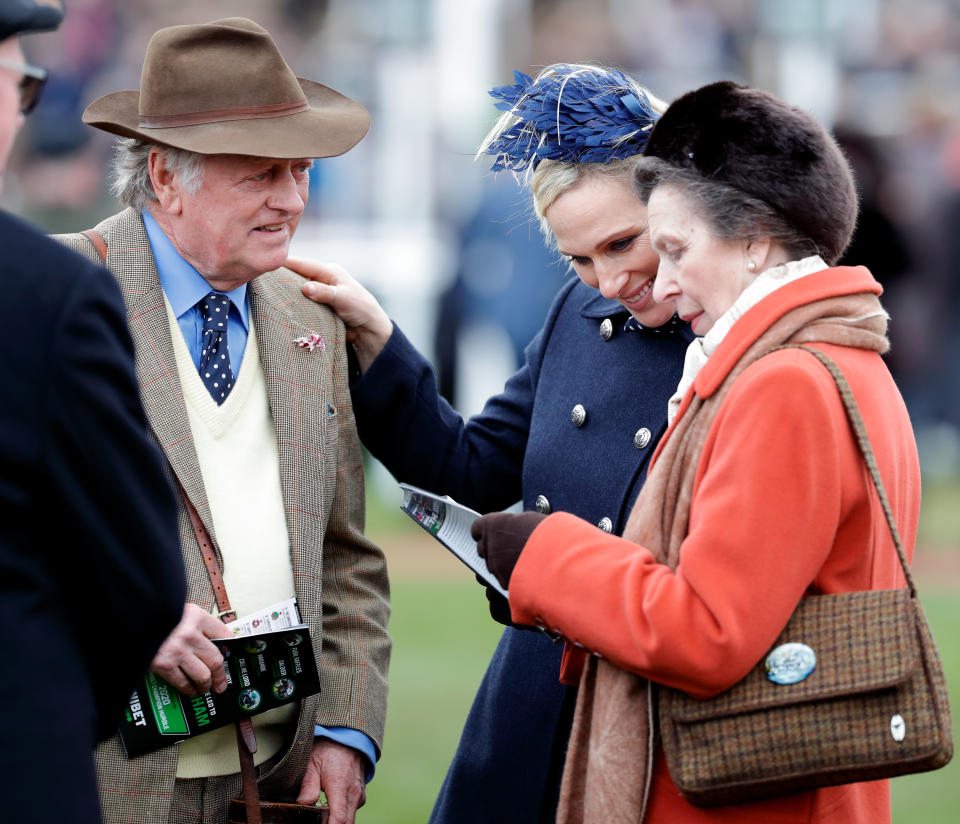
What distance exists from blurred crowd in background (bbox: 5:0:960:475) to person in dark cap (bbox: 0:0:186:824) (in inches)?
296

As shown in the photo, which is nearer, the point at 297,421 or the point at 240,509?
the point at 240,509

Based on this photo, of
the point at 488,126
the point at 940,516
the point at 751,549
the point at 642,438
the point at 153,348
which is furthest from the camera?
the point at 488,126

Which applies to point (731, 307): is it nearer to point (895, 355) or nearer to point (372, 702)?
point (372, 702)

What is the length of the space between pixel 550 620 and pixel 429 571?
6253mm

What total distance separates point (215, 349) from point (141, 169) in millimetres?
443

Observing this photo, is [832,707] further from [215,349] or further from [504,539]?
[215,349]

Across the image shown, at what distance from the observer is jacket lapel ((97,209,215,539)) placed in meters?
2.77

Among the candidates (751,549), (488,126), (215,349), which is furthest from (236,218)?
(488,126)

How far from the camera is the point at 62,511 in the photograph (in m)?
1.88

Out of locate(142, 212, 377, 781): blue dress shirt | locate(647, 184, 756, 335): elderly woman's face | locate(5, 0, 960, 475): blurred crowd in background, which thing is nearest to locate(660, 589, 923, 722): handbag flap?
locate(647, 184, 756, 335): elderly woman's face

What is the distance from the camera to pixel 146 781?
2688 mm

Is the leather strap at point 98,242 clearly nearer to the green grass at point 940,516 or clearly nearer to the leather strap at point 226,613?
the leather strap at point 226,613

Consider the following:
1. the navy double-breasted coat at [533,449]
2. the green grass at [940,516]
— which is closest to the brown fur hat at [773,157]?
the navy double-breasted coat at [533,449]

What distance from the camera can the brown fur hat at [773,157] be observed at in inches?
95.7
